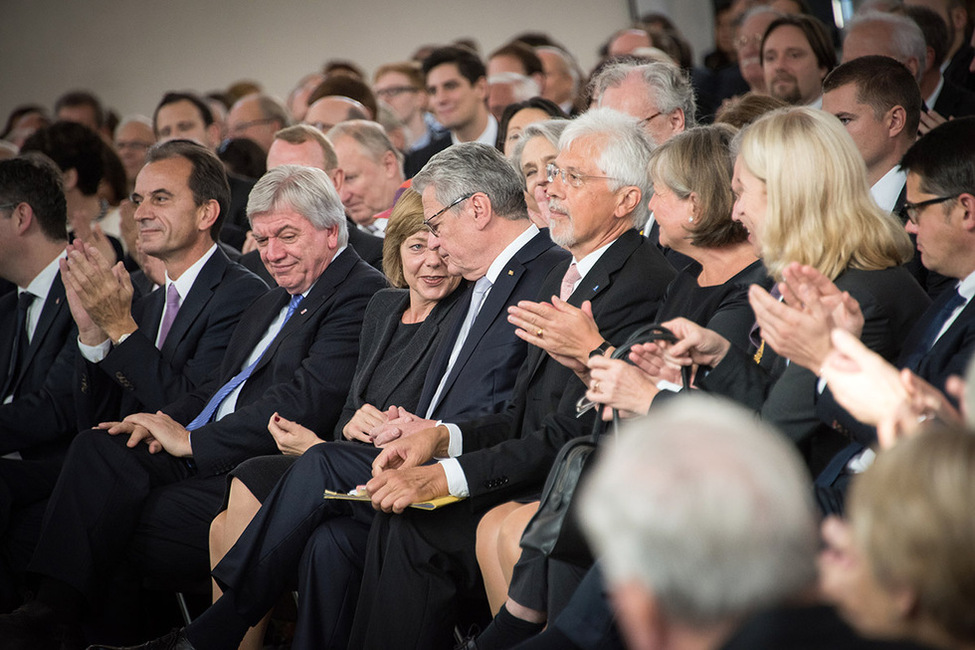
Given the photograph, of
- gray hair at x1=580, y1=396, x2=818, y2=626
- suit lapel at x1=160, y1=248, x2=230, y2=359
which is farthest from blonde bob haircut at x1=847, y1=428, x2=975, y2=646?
suit lapel at x1=160, y1=248, x2=230, y2=359

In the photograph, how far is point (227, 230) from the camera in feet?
18.1

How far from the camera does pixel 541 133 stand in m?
4.16

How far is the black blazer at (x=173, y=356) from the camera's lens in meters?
4.00

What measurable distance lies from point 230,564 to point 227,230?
8.88 feet

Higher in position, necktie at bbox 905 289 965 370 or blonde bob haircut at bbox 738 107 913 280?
blonde bob haircut at bbox 738 107 913 280

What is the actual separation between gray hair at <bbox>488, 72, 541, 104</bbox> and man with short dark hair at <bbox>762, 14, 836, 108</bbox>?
1521 mm

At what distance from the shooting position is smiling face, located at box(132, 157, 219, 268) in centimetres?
427

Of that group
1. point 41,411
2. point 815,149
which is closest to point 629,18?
point 41,411

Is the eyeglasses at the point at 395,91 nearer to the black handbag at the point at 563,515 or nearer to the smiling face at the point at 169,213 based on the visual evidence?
the smiling face at the point at 169,213

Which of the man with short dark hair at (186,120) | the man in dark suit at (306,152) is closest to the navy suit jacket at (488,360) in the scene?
the man in dark suit at (306,152)

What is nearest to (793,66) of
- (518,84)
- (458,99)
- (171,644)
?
(518,84)

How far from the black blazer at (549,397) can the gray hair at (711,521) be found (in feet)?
5.57

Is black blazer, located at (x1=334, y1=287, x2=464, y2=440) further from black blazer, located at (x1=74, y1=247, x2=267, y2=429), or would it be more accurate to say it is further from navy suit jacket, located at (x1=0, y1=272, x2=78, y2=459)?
navy suit jacket, located at (x1=0, y1=272, x2=78, y2=459)

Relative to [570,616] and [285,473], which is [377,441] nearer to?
[285,473]
